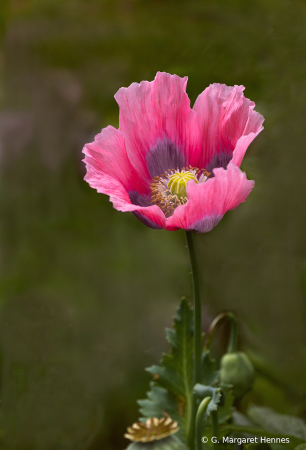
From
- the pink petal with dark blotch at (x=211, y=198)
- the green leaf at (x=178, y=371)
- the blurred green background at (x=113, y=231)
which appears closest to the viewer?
the pink petal with dark blotch at (x=211, y=198)

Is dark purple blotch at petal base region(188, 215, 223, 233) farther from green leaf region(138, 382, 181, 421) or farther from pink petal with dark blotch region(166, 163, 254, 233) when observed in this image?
green leaf region(138, 382, 181, 421)

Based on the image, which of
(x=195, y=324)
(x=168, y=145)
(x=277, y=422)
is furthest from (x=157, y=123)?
(x=277, y=422)

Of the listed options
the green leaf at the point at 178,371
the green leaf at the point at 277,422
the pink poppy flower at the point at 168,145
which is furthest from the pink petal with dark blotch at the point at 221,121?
the green leaf at the point at 277,422

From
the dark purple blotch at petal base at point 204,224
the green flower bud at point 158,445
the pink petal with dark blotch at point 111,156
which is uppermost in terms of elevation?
the pink petal with dark blotch at point 111,156

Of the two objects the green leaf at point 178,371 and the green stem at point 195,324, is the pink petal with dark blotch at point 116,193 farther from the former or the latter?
the green leaf at point 178,371

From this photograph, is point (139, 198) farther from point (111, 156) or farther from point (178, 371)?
point (178, 371)

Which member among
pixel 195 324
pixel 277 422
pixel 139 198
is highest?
pixel 139 198

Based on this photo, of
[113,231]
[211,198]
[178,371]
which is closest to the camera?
[211,198]
